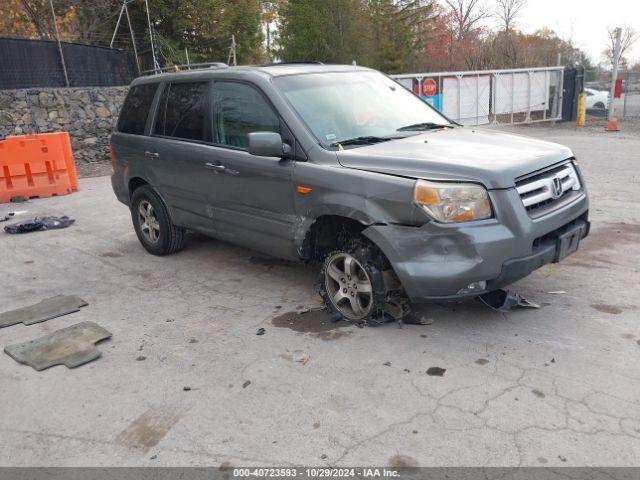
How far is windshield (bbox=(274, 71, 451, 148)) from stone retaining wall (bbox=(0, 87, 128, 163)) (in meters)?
11.7

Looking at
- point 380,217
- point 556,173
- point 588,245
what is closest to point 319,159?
point 380,217

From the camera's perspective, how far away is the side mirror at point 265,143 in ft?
13.8

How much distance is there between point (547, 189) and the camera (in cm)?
393

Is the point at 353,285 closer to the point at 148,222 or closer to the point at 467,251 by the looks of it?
the point at 467,251

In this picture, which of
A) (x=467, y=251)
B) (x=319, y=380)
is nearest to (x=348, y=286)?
(x=319, y=380)

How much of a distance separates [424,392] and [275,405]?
879mm

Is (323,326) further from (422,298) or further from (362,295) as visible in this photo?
(422,298)

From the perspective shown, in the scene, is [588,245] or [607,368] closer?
[607,368]

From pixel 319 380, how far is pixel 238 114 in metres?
2.52

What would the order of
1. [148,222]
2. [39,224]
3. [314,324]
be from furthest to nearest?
[39,224], [148,222], [314,324]

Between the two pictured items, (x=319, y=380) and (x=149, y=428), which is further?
(x=319, y=380)

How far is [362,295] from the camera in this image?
13.9 feet

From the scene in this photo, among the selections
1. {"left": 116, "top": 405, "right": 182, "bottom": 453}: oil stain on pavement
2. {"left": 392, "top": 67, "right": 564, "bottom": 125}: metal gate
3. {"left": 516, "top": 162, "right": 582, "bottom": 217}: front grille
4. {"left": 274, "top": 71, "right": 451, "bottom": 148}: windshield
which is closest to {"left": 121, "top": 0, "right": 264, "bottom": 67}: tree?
{"left": 392, "top": 67, "right": 564, "bottom": 125}: metal gate

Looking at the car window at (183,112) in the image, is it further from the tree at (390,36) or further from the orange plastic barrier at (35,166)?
the tree at (390,36)
